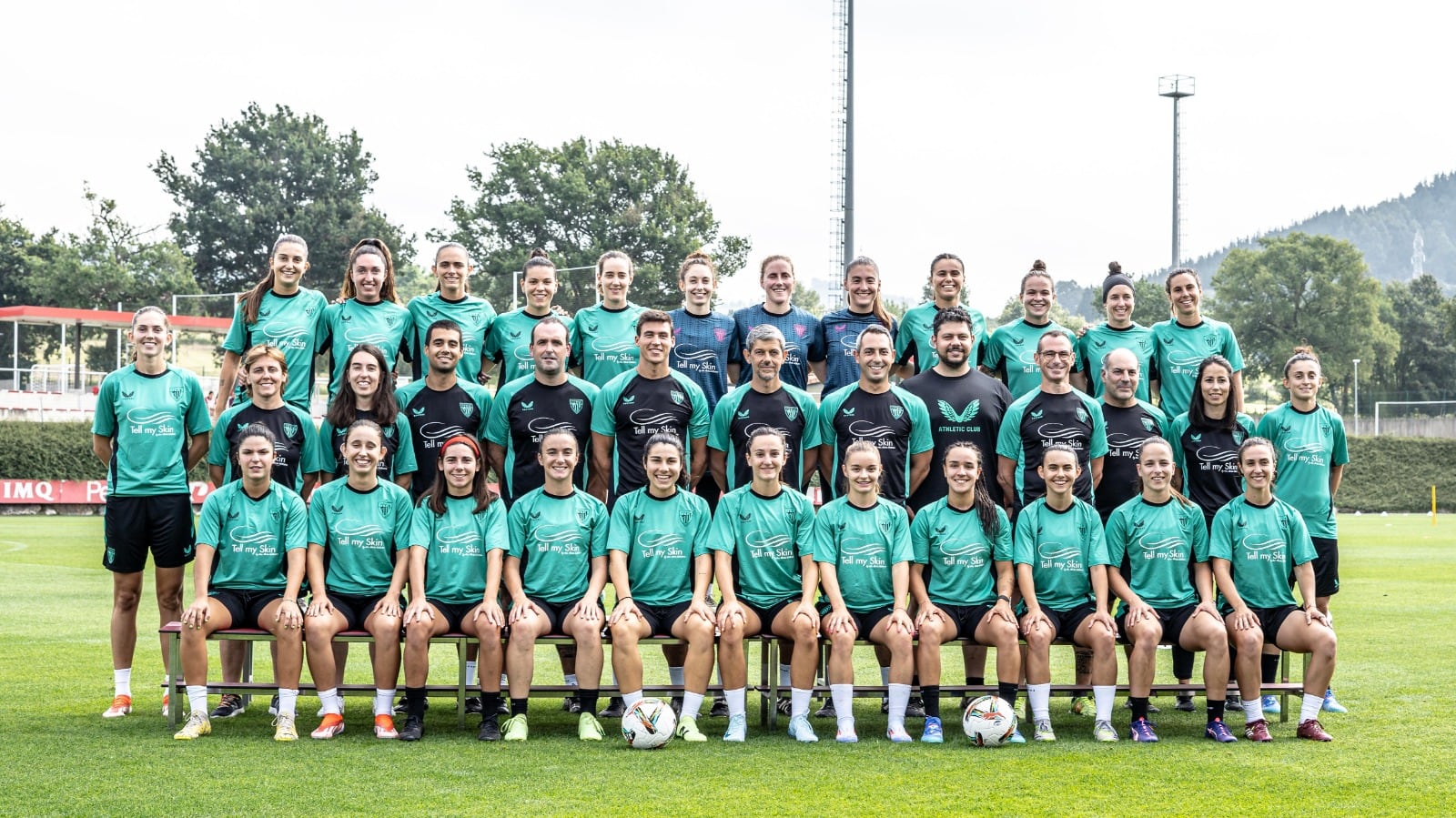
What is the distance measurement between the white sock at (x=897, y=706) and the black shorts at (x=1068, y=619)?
85 cm

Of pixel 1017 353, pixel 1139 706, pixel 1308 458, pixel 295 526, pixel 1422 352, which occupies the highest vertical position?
pixel 1422 352

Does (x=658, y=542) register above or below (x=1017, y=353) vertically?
below

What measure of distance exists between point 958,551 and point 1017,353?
5.55ft

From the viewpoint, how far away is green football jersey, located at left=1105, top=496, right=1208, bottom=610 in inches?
269

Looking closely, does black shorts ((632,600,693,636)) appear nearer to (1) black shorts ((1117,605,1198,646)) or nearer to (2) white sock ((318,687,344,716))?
(2) white sock ((318,687,344,716))

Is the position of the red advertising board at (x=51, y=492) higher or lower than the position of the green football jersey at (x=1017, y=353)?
lower

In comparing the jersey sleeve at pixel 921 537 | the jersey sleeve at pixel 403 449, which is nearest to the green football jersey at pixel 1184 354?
the jersey sleeve at pixel 921 537

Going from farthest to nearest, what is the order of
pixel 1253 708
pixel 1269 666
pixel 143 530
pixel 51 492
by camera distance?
1. pixel 51 492
2. pixel 1269 666
3. pixel 143 530
4. pixel 1253 708

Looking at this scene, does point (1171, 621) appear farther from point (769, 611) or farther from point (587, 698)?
point (587, 698)

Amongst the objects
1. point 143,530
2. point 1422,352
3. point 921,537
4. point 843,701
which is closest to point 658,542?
point 843,701

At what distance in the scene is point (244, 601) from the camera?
6754 millimetres

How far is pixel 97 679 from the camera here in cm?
820

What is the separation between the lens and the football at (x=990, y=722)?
6234 millimetres

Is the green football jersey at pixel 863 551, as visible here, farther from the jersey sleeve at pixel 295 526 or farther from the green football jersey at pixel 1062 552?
the jersey sleeve at pixel 295 526
